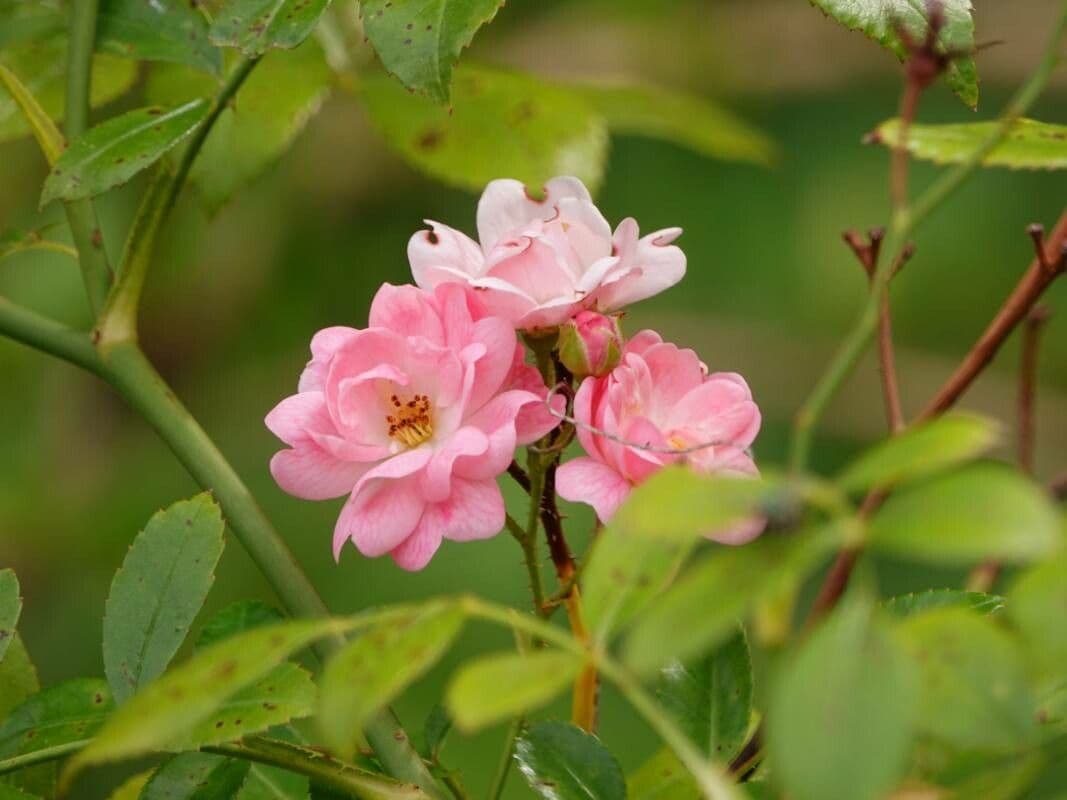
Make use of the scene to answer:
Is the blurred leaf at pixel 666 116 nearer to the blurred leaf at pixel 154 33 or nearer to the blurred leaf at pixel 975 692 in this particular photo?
the blurred leaf at pixel 154 33

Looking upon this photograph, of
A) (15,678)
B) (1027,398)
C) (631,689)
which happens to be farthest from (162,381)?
(1027,398)

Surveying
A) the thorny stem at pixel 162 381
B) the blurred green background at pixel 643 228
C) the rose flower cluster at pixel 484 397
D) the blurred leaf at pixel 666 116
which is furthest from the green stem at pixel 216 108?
the blurred green background at pixel 643 228

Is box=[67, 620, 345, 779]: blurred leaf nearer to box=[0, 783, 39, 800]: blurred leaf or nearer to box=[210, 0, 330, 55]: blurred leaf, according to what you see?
box=[0, 783, 39, 800]: blurred leaf

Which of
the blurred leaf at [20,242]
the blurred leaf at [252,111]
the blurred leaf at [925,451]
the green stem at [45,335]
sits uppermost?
the blurred leaf at [252,111]

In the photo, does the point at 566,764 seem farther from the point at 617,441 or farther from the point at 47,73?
the point at 47,73

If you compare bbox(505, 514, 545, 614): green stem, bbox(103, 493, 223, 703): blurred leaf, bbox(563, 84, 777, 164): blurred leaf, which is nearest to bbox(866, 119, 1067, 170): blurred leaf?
bbox(505, 514, 545, 614): green stem

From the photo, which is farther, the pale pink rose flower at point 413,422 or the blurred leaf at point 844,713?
the pale pink rose flower at point 413,422
